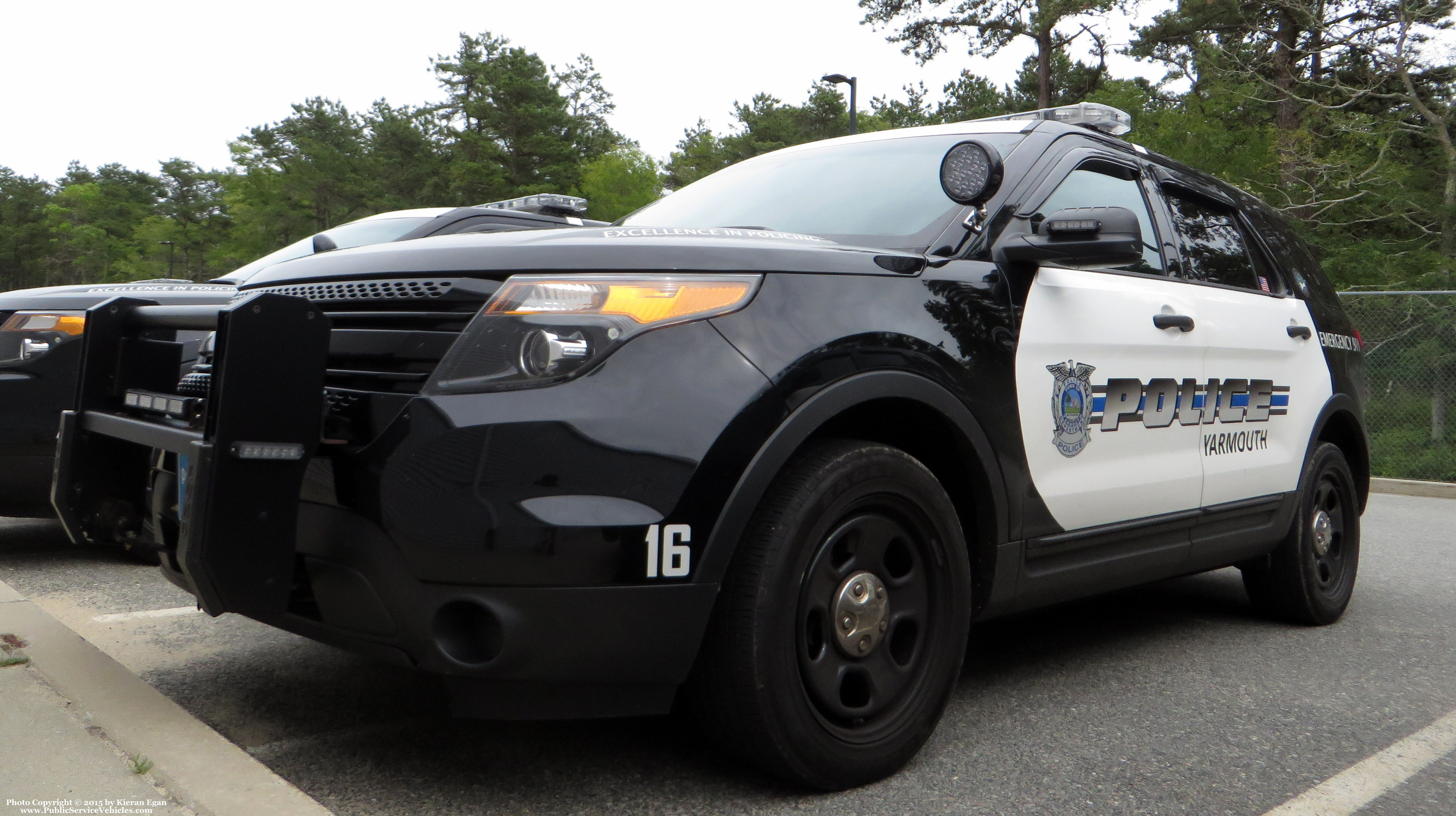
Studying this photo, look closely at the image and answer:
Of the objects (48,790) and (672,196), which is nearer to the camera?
(48,790)

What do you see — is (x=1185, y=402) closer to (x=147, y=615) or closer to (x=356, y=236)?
(x=147, y=615)

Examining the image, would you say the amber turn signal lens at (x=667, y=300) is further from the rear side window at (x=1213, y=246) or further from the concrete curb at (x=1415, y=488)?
the concrete curb at (x=1415, y=488)

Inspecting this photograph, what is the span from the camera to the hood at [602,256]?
2377 millimetres

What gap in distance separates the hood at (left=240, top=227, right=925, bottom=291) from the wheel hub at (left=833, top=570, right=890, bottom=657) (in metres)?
0.70

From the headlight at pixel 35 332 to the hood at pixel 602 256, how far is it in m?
2.68

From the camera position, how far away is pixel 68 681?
298 cm

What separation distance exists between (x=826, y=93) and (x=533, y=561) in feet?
184

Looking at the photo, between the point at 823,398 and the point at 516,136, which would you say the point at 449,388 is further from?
the point at 516,136

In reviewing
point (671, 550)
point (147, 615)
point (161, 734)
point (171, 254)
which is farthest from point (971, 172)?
point (171, 254)

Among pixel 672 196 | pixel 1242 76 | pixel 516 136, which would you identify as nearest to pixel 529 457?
pixel 672 196

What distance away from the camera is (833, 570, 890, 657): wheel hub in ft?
8.40

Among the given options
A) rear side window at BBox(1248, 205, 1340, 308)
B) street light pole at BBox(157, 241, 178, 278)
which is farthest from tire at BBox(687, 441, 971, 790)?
street light pole at BBox(157, 241, 178, 278)

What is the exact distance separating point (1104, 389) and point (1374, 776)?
120cm

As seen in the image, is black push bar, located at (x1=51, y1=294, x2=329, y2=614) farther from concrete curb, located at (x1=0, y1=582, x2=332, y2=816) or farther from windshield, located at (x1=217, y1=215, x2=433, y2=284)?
windshield, located at (x1=217, y1=215, x2=433, y2=284)
